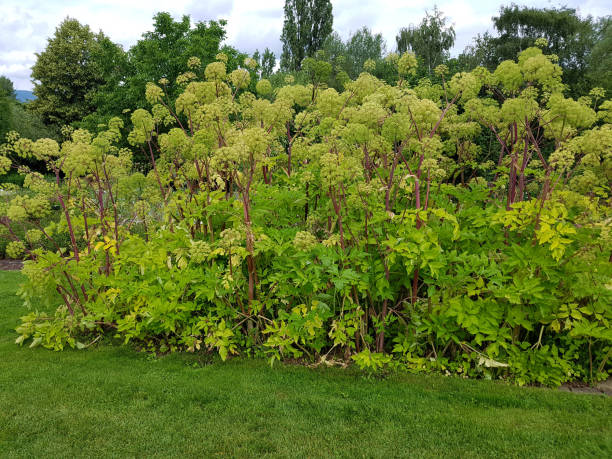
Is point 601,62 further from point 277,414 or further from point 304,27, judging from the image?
point 277,414

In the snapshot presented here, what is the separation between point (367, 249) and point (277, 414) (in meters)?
1.55

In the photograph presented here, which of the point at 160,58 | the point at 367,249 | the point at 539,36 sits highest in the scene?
the point at 539,36

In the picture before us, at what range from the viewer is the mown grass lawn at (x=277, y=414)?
2643 millimetres

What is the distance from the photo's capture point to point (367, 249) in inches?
145

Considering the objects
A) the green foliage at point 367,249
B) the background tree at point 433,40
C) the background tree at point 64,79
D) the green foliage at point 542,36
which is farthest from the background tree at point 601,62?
the background tree at point 64,79

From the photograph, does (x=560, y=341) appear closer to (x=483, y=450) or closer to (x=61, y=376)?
(x=483, y=450)

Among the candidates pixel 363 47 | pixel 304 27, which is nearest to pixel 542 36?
pixel 363 47

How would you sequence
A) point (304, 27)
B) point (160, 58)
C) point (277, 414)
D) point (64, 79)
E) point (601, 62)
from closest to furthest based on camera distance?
point (277, 414) < point (160, 58) < point (601, 62) < point (64, 79) < point (304, 27)

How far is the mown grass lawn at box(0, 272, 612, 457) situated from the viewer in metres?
2.64

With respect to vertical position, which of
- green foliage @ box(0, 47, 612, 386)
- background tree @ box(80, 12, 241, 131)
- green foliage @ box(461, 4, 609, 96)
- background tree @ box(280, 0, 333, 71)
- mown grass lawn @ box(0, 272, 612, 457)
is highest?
background tree @ box(280, 0, 333, 71)

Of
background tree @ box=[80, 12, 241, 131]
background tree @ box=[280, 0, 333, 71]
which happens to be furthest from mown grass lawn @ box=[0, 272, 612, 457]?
background tree @ box=[280, 0, 333, 71]

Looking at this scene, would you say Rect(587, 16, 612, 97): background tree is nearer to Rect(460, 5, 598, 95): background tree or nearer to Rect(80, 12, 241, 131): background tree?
Rect(460, 5, 598, 95): background tree

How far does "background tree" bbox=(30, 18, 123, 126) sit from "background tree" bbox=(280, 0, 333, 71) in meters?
15.6

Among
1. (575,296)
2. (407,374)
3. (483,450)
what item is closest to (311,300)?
(407,374)
